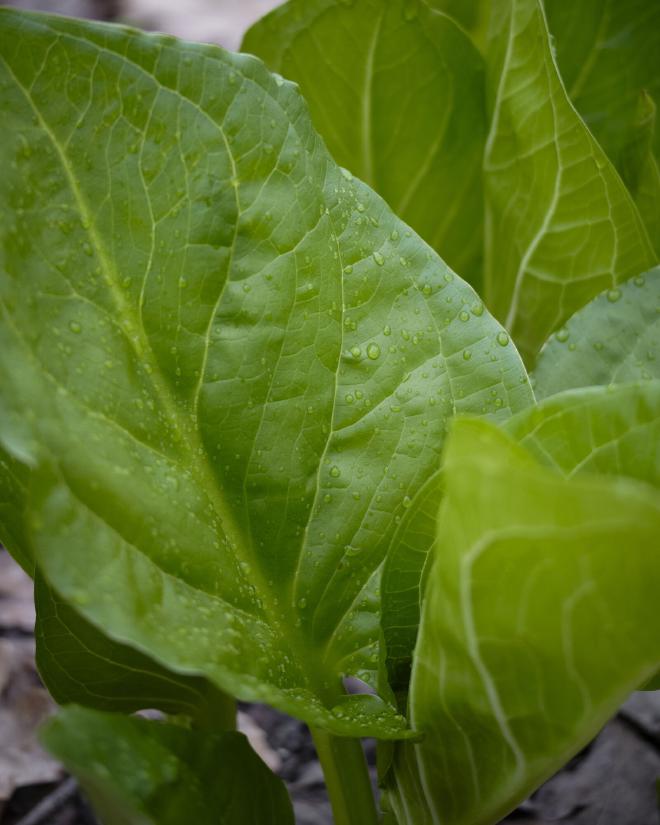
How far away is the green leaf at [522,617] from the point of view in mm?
411

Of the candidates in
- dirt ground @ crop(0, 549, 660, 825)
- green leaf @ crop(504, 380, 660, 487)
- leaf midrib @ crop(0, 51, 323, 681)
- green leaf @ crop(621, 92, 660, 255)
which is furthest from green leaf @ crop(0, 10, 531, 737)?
dirt ground @ crop(0, 549, 660, 825)

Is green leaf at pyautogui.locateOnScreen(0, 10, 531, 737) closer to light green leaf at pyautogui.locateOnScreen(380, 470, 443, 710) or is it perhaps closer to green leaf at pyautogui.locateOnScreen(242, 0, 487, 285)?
light green leaf at pyautogui.locateOnScreen(380, 470, 443, 710)

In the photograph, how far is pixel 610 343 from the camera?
27.9 inches

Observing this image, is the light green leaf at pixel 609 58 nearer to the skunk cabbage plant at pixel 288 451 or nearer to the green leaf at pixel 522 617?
the skunk cabbage plant at pixel 288 451

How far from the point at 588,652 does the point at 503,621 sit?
45mm

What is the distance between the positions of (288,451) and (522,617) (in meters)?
0.21

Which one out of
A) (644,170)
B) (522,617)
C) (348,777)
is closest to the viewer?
(522,617)

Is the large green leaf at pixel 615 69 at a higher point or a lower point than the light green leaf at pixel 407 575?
higher

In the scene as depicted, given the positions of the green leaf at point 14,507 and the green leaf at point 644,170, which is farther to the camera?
the green leaf at point 644,170

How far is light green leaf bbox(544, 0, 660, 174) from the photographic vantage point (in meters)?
0.87

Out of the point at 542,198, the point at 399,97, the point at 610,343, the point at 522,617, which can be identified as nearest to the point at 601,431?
the point at 522,617

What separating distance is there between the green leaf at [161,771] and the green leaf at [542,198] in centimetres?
47

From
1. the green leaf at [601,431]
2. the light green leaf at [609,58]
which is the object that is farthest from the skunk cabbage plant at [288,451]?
the light green leaf at [609,58]

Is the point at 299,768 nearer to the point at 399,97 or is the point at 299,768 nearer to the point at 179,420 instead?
the point at 179,420
